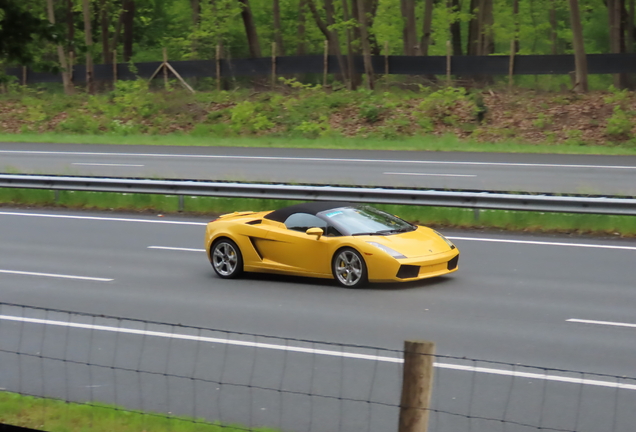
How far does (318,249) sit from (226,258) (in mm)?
1629

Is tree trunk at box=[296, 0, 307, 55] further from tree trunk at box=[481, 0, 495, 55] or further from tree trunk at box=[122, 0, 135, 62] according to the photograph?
tree trunk at box=[481, 0, 495, 55]

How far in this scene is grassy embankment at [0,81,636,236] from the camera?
32.2 metres

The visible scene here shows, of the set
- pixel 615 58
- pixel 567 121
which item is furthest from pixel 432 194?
pixel 615 58

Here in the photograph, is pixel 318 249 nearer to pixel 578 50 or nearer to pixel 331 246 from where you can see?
pixel 331 246

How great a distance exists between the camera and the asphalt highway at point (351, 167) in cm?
2216

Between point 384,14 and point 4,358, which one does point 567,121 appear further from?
point 4,358

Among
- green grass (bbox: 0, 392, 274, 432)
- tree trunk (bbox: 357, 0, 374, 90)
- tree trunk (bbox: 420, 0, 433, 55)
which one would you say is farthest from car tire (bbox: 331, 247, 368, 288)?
tree trunk (bbox: 420, 0, 433, 55)

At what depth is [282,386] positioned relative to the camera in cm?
760

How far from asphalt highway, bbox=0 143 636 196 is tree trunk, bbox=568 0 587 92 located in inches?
312

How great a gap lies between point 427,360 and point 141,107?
3862 cm

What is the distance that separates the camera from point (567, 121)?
108ft

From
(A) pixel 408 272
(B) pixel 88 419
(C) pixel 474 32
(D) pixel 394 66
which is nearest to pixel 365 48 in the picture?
(D) pixel 394 66

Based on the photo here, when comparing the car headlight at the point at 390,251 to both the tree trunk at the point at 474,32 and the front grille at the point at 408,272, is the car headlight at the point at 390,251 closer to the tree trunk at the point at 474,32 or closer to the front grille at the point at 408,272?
the front grille at the point at 408,272

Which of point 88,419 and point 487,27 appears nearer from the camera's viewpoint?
point 88,419
